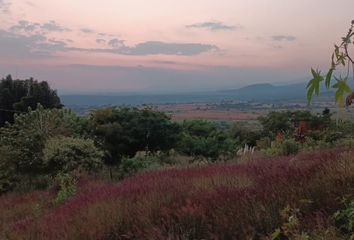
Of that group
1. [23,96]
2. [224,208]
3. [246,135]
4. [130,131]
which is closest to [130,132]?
[130,131]

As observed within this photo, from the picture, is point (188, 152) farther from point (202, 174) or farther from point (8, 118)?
point (8, 118)

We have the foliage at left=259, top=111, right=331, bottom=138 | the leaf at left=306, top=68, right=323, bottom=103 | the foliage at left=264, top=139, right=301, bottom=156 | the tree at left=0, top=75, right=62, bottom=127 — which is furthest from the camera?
the tree at left=0, top=75, right=62, bottom=127

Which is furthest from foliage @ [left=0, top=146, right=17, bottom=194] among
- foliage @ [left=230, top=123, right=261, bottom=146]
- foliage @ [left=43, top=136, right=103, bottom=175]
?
foliage @ [left=230, top=123, right=261, bottom=146]

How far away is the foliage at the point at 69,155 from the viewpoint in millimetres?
17531

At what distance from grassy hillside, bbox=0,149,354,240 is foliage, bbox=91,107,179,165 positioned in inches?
570

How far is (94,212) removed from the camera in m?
6.01

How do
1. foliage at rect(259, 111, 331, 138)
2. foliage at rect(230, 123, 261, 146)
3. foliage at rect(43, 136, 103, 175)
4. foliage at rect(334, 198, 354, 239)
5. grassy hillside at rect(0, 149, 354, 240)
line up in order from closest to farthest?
foliage at rect(334, 198, 354, 239) → grassy hillside at rect(0, 149, 354, 240) → foliage at rect(43, 136, 103, 175) → foliage at rect(259, 111, 331, 138) → foliage at rect(230, 123, 261, 146)

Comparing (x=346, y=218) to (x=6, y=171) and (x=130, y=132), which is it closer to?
(x=6, y=171)

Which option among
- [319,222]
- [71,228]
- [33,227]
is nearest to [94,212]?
[71,228]

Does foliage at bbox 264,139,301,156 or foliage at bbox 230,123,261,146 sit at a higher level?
foliage at bbox 264,139,301,156

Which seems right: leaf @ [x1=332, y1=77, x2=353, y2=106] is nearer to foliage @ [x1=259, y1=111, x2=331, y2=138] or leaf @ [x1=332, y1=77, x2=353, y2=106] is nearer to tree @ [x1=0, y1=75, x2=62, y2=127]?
foliage @ [x1=259, y1=111, x2=331, y2=138]

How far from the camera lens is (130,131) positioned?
2162 centimetres

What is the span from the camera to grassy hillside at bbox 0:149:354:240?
14.8ft

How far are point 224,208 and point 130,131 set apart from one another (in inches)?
664
